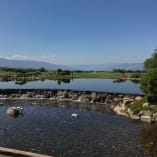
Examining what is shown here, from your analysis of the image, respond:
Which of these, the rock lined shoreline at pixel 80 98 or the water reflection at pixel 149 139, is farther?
the rock lined shoreline at pixel 80 98

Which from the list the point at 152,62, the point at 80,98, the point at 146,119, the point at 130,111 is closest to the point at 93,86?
the point at 80,98

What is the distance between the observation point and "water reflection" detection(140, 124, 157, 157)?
27203mm

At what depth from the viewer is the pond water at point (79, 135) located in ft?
89.0

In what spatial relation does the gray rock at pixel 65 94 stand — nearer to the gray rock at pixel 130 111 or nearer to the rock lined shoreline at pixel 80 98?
the rock lined shoreline at pixel 80 98

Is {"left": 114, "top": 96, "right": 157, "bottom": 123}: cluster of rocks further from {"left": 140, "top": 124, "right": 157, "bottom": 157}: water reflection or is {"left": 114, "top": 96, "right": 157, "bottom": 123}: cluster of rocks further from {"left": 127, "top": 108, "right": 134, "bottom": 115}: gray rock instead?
{"left": 140, "top": 124, "right": 157, "bottom": 157}: water reflection

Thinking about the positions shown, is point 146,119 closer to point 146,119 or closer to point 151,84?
point 146,119

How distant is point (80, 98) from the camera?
63375mm

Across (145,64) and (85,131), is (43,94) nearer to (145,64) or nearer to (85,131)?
(145,64)

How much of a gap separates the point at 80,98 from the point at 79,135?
101ft

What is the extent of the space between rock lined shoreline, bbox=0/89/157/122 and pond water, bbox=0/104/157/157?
20.7ft

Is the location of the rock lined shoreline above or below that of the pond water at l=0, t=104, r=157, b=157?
above

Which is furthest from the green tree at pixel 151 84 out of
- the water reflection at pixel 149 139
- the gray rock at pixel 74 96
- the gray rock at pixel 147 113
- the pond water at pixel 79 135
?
the gray rock at pixel 74 96

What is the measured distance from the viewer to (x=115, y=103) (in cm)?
5775

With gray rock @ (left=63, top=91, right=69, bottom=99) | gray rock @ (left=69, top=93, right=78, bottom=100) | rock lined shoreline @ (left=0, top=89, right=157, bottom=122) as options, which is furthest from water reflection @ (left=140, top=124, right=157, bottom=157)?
gray rock @ (left=63, top=91, right=69, bottom=99)
